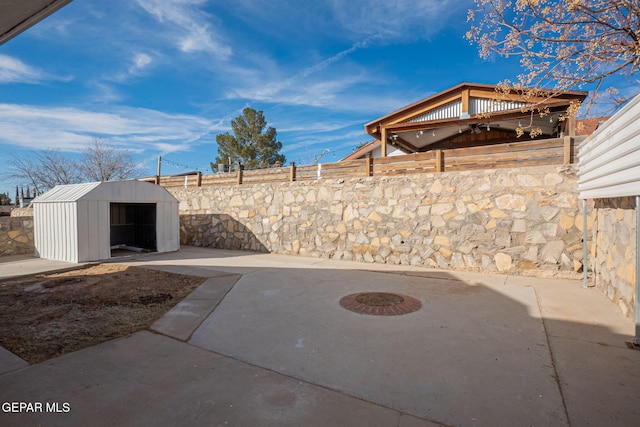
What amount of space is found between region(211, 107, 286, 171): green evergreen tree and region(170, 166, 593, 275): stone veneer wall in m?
16.2

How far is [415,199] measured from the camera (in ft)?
27.7

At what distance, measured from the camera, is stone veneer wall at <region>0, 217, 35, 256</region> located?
992cm

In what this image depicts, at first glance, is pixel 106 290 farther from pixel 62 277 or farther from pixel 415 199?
pixel 415 199

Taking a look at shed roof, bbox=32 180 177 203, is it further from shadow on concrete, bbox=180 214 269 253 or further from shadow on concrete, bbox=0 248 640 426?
shadow on concrete, bbox=0 248 640 426

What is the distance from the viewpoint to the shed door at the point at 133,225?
40.0 feet

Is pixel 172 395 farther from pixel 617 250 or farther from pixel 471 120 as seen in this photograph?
pixel 471 120

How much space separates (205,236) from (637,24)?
12.7 meters

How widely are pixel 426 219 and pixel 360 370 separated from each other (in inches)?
234

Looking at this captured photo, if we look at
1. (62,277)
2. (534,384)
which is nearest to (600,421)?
(534,384)

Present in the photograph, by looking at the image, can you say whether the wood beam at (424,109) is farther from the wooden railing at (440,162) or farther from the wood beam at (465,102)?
the wooden railing at (440,162)

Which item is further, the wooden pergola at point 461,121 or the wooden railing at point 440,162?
the wooden pergola at point 461,121

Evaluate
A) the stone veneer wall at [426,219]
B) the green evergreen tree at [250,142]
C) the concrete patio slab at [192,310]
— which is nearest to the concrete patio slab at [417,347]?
the concrete patio slab at [192,310]
